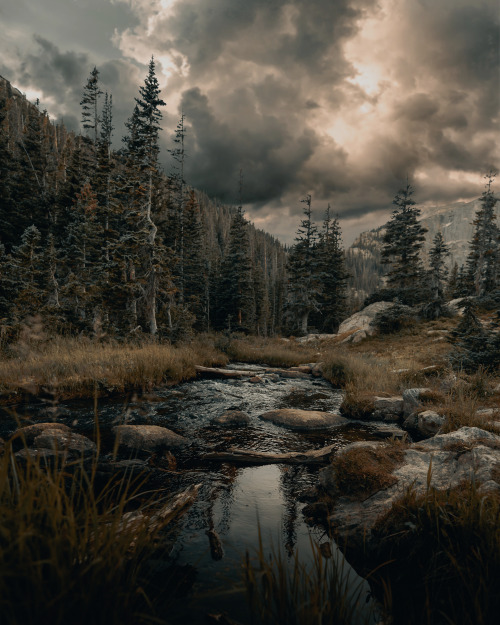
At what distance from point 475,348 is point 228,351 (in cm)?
1332

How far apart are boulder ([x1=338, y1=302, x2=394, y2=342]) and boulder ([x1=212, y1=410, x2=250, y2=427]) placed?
752 inches

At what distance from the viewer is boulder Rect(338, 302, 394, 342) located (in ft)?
81.8

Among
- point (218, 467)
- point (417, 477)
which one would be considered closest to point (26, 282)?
point (218, 467)

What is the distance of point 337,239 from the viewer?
147 feet

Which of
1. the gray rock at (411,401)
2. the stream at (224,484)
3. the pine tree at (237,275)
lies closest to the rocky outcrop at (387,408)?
the gray rock at (411,401)

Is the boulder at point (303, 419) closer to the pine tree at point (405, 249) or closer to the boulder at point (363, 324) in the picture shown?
the boulder at point (363, 324)

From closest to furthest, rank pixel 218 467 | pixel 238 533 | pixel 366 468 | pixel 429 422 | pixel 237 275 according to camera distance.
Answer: pixel 238 533 < pixel 366 468 < pixel 218 467 < pixel 429 422 < pixel 237 275

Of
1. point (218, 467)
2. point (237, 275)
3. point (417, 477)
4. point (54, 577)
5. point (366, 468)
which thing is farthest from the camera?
point (237, 275)

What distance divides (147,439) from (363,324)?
24.5m

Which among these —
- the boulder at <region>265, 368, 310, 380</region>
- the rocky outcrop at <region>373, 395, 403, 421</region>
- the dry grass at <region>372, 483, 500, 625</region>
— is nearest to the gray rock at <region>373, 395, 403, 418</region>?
the rocky outcrop at <region>373, 395, 403, 421</region>

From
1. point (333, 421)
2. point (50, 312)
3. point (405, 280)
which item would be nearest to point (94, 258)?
point (50, 312)

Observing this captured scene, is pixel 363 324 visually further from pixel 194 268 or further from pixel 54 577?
pixel 54 577

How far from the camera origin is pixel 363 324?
2680 cm

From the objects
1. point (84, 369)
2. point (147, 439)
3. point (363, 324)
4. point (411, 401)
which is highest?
point (363, 324)
